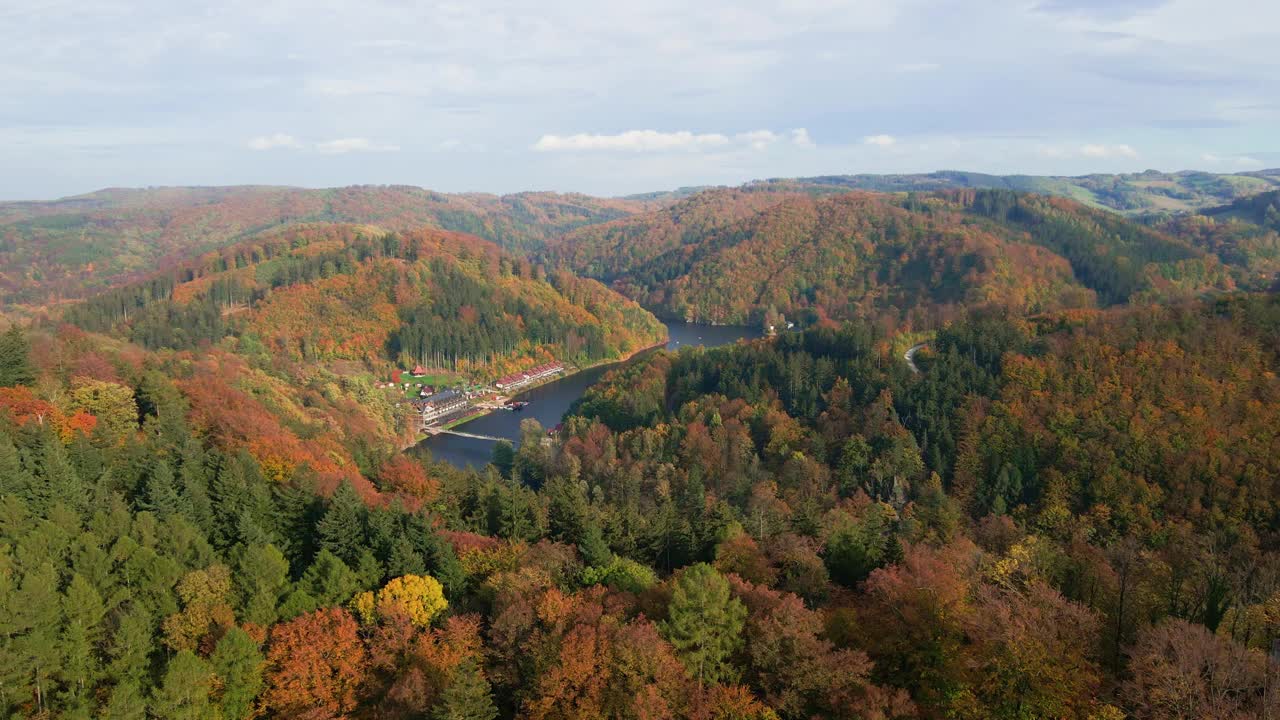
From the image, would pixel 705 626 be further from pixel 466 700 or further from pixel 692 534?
pixel 692 534

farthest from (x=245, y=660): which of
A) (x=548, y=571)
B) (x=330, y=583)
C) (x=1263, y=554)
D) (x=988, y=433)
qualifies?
(x=988, y=433)

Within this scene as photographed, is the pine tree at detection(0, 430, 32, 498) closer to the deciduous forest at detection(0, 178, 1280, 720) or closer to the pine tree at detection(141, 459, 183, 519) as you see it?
the deciduous forest at detection(0, 178, 1280, 720)

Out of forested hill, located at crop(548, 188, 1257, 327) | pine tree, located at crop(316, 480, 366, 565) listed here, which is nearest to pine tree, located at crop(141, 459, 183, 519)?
pine tree, located at crop(316, 480, 366, 565)

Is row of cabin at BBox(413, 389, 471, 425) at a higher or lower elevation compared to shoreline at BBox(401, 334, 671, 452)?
higher

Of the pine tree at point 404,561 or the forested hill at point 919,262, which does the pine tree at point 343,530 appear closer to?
the pine tree at point 404,561

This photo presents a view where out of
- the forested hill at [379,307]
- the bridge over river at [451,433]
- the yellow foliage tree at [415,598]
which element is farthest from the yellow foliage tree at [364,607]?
the forested hill at [379,307]
